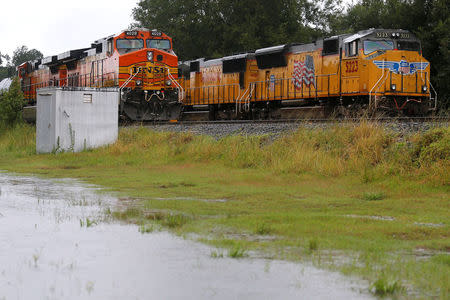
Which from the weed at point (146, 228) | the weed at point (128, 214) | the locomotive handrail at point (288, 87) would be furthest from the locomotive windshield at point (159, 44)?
the weed at point (146, 228)

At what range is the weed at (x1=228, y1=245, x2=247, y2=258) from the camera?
566 cm

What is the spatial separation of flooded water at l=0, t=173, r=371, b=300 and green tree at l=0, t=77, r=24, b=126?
76.9ft

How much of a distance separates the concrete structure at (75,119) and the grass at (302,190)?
63 centimetres

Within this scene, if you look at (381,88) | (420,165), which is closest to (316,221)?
(420,165)

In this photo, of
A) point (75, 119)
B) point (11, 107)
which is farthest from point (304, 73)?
point (11, 107)

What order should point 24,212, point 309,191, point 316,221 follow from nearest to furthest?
point 316,221
point 24,212
point 309,191

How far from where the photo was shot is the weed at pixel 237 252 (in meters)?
5.66

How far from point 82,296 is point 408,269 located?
2664 millimetres

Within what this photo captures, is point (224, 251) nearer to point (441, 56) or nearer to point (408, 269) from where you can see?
point (408, 269)

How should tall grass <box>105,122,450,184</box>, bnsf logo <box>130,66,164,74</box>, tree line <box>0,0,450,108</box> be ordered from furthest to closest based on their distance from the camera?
1. tree line <box>0,0,450,108</box>
2. bnsf logo <box>130,66,164,74</box>
3. tall grass <box>105,122,450,184</box>

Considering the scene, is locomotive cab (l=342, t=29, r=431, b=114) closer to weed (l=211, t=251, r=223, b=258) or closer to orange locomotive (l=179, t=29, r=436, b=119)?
orange locomotive (l=179, t=29, r=436, b=119)

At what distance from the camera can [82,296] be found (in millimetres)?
4391

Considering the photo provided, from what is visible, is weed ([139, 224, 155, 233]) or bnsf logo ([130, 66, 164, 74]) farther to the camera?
bnsf logo ([130, 66, 164, 74])

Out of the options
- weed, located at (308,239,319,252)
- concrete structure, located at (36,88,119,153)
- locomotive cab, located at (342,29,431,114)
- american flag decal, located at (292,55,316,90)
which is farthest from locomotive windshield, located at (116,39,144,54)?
weed, located at (308,239,319,252)
